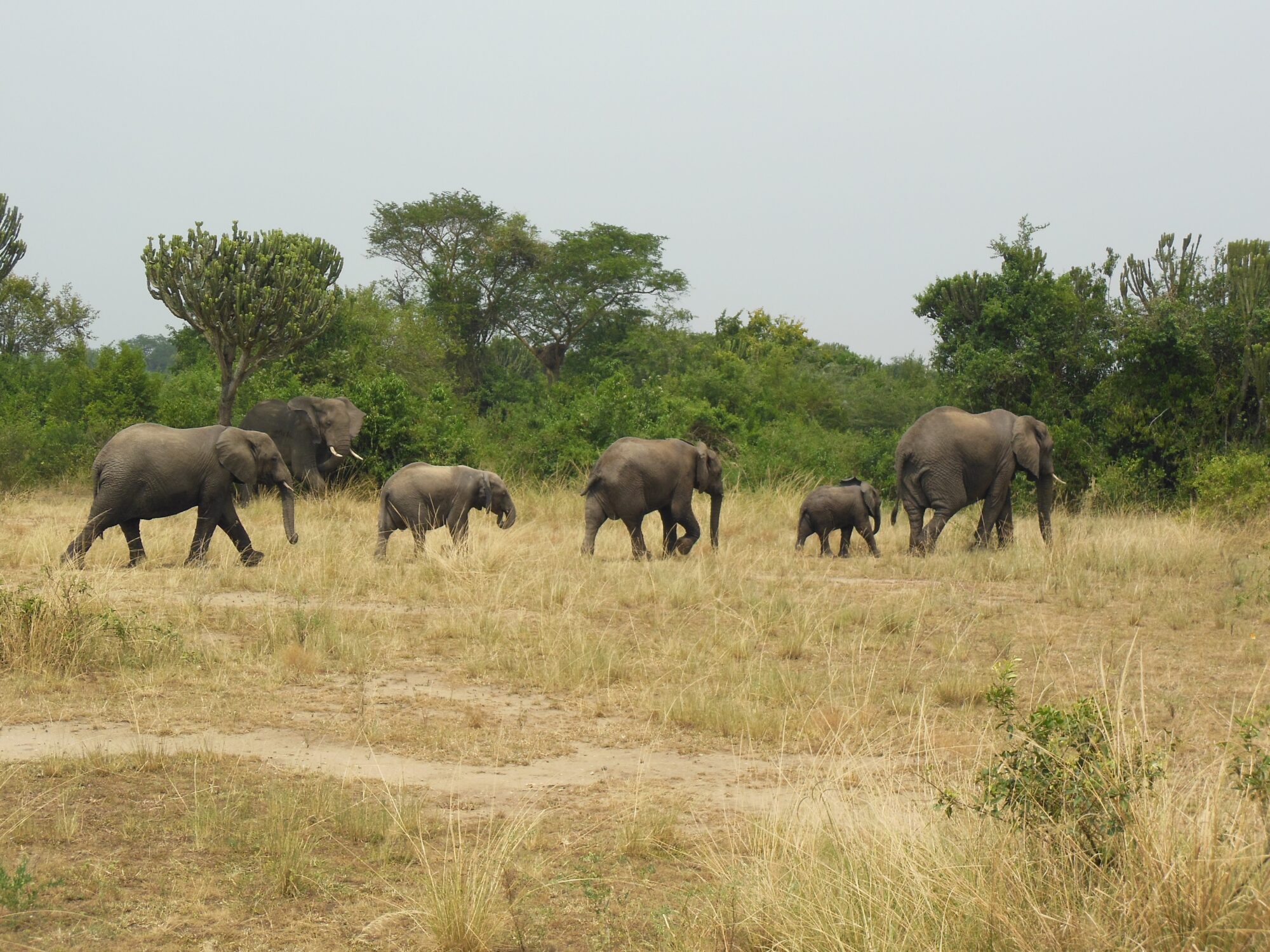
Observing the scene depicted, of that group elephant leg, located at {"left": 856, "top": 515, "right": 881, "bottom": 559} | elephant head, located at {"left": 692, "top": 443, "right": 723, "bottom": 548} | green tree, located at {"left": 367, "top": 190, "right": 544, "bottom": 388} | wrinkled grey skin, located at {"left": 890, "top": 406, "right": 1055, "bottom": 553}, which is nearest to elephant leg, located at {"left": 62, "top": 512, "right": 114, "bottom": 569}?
elephant head, located at {"left": 692, "top": 443, "right": 723, "bottom": 548}

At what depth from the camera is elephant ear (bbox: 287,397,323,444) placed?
1986 cm

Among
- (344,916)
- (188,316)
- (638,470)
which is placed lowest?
(344,916)

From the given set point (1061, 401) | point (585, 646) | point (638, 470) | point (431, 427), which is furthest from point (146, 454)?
point (1061, 401)

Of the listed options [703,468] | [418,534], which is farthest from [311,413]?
[703,468]

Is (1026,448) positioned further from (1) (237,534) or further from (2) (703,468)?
(1) (237,534)

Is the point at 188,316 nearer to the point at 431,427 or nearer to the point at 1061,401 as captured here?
the point at 431,427

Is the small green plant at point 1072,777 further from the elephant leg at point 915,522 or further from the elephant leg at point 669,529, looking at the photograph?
the elephant leg at point 915,522

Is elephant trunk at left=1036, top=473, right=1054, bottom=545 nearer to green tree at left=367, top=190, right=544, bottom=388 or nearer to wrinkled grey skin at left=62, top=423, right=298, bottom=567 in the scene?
wrinkled grey skin at left=62, top=423, right=298, bottom=567

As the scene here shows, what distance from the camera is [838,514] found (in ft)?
50.5

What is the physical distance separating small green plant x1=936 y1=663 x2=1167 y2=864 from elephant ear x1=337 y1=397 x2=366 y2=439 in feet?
52.4

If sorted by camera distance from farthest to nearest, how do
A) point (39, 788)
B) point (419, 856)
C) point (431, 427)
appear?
point (431, 427)
point (39, 788)
point (419, 856)

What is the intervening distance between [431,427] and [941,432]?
29.4 feet

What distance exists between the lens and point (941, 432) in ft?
51.2

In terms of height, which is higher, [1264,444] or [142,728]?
[1264,444]
